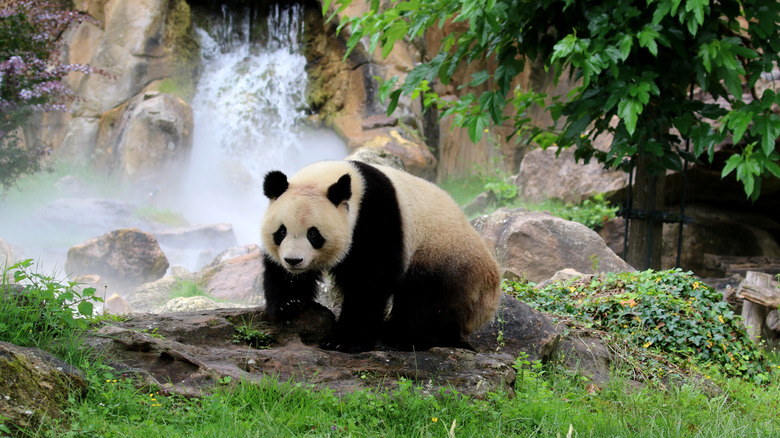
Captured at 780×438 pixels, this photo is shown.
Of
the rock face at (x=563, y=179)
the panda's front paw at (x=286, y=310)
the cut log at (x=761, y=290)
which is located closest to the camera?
the panda's front paw at (x=286, y=310)

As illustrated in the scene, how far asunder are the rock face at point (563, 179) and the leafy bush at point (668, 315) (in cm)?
501

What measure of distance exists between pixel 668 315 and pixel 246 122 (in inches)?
529

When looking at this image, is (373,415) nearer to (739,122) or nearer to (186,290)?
(739,122)

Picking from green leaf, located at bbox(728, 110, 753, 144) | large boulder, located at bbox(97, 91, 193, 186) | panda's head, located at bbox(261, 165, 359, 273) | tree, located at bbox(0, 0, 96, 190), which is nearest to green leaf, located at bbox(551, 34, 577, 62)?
green leaf, located at bbox(728, 110, 753, 144)

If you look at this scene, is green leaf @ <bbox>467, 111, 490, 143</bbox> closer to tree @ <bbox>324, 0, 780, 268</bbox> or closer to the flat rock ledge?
tree @ <bbox>324, 0, 780, 268</bbox>

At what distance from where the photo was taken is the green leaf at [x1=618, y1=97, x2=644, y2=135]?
5.05 metres

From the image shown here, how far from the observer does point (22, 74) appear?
37.1 ft

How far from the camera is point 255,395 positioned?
3131 mm

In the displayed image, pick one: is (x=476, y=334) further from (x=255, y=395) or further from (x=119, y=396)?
(x=119, y=396)

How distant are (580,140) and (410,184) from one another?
2480 mm

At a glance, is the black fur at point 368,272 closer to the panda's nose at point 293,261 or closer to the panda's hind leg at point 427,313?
the panda's hind leg at point 427,313

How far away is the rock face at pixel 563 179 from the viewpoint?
11016 mm

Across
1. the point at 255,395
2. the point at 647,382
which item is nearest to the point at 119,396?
the point at 255,395

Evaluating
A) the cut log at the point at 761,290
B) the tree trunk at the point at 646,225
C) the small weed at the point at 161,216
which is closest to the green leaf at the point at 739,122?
the tree trunk at the point at 646,225
